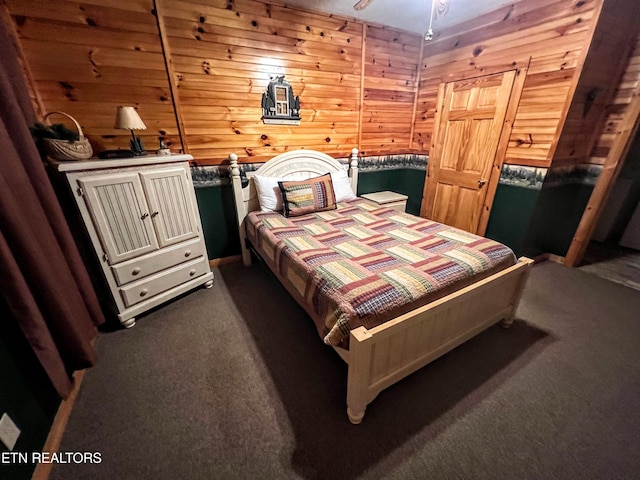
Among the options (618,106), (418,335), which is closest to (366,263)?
(418,335)

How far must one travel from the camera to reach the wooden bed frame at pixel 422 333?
45.3 inches

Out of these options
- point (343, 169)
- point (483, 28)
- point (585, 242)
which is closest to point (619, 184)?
point (585, 242)

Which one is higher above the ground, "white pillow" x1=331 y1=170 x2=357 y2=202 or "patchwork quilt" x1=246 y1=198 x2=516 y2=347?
"white pillow" x1=331 y1=170 x2=357 y2=202

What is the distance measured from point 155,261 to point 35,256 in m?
0.89

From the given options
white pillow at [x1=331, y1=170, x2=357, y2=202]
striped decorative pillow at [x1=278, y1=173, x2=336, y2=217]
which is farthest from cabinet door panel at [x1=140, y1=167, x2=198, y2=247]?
white pillow at [x1=331, y1=170, x2=357, y2=202]

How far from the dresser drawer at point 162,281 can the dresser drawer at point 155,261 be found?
0.04 metres

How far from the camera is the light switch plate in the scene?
0.93 metres

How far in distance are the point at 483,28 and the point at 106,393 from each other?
4.29m

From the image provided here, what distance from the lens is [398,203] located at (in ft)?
10.8

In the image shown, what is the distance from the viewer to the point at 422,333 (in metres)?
1.35

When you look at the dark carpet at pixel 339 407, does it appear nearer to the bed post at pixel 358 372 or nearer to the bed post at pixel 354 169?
the bed post at pixel 358 372

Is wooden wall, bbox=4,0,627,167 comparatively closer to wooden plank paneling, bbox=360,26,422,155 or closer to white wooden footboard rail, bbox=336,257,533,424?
wooden plank paneling, bbox=360,26,422,155

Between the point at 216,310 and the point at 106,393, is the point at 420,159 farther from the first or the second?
the point at 106,393

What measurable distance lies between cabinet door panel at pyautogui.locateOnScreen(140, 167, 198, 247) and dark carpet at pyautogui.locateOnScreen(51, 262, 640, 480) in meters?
0.69
